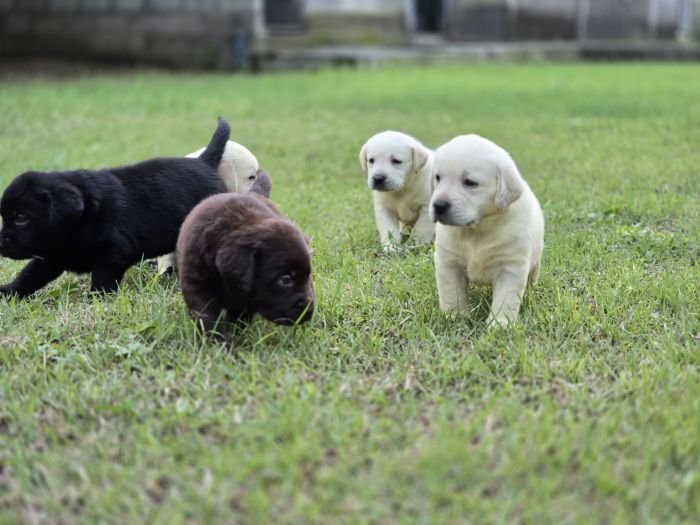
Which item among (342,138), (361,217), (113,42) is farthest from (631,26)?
(361,217)

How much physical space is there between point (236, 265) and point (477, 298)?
1.38m

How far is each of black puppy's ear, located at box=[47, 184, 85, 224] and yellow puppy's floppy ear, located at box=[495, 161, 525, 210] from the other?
198 centimetres

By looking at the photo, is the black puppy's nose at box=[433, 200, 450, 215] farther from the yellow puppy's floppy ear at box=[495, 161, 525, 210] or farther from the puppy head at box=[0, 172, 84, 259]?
the puppy head at box=[0, 172, 84, 259]

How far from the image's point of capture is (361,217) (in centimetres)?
598

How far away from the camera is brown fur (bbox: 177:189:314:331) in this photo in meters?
3.30

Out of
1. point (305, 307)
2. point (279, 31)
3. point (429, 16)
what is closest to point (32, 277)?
point (305, 307)

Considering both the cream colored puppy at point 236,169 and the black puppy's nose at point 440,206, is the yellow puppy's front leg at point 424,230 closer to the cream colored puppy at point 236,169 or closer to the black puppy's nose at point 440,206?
Answer: the cream colored puppy at point 236,169

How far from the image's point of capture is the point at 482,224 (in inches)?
147

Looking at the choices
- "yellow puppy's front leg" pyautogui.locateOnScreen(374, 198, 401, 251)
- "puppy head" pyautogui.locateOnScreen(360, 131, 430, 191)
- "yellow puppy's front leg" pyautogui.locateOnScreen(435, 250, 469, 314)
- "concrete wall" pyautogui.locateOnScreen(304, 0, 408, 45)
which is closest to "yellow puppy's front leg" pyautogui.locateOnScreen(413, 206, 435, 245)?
"yellow puppy's front leg" pyautogui.locateOnScreen(374, 198, 401, 251)

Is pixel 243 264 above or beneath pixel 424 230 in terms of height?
above

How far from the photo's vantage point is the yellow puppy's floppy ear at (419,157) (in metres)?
5.21

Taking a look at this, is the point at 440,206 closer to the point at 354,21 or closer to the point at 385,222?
the point at 385,222

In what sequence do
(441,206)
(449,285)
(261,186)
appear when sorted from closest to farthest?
(441,206) → (449,285) → (261,186)

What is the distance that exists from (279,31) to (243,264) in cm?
1881
